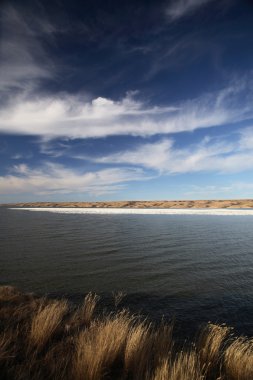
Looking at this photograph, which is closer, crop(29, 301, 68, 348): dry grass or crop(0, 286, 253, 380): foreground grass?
crop(0, 286, 253, 380): foreground grass

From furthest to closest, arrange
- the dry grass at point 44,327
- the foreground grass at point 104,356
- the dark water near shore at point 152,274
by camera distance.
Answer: the dark water near shore at point 152,274, the dry grass at point 44,327, the foreground grass at point 104,356

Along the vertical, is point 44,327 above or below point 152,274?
above

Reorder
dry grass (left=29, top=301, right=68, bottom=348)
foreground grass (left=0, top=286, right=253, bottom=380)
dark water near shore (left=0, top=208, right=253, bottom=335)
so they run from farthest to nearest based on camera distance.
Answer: dark water near shore (left=0, top=208, right=253, bottom=335), dry grass (left=29, top=301, right=68, bottom=348), foreground grass (left=0, top=286, right=253, bottom=380)

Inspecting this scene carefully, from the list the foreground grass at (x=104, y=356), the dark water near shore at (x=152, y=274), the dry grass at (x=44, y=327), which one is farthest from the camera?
the dark water near shore at (x=152, y=274)

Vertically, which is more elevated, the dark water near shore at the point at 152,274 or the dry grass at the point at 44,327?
the dry grass at the point at 44,327

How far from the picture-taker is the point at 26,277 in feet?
48.2

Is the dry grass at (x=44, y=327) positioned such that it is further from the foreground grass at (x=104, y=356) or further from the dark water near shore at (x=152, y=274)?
the dark water near shore at (x=152, y=274)

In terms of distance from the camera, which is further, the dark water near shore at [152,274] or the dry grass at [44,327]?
the dark water near shore at [152,274]

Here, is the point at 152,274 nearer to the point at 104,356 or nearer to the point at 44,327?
the point at 44,327

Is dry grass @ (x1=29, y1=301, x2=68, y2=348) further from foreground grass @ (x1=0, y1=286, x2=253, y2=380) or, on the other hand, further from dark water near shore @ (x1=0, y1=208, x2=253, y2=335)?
dark water near shore @ (x1=0, y1=208, x2=253, y2=335)

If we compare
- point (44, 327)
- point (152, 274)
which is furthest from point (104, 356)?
point (152, 274)

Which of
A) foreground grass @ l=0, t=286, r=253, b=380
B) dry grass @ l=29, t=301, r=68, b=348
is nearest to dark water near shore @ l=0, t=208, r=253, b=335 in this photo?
foreground grass @ l=0, t=286, r=253, b=380

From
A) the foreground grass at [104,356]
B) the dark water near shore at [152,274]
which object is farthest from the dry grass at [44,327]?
the dark water near shore at [152,274]

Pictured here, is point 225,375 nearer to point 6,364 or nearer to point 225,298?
point 6,364
